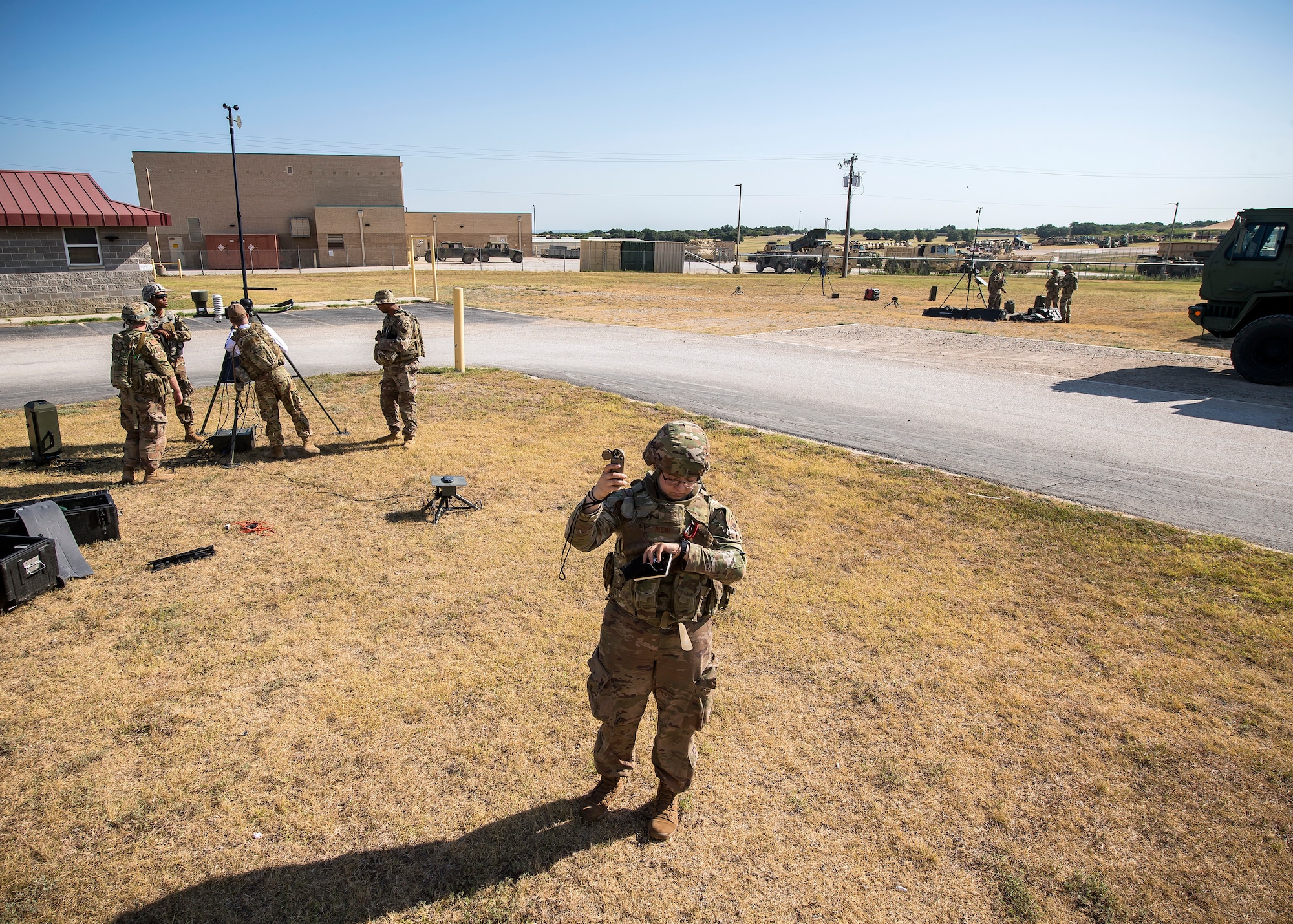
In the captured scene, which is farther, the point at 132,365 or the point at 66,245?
the point at 66,245

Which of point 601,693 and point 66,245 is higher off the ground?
point 66,245

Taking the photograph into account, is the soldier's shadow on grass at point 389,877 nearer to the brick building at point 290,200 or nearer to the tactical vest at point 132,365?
the tactical vest at point 132,365

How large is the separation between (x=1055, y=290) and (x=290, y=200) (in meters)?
55.4

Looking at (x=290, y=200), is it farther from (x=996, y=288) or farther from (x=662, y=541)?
(x=662, y=541)

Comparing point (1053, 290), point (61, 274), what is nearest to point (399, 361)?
point (61, 274)

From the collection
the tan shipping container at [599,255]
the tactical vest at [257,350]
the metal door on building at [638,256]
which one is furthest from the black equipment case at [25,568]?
the metal door on building at [638,256]

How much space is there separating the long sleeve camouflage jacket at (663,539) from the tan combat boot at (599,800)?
3.56 feet

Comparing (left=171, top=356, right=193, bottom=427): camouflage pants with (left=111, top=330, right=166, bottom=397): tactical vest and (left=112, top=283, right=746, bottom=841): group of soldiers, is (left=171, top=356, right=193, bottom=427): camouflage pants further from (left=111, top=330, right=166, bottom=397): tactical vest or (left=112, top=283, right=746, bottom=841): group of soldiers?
(left=112, top=283, right=746, bottom=841): group of soldiers

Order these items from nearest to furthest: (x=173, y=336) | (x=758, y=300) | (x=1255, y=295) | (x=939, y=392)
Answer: (x=173, y=336) → (x=939, y=392) → (x=1255, y=295) → (x=758, y=300)

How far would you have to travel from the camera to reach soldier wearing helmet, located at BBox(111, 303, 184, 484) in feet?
27.3

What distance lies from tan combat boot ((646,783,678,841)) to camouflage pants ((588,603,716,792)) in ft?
0.34

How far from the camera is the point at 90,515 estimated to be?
23.2ft

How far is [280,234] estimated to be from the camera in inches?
2301

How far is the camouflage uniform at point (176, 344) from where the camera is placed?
30.4 ft
